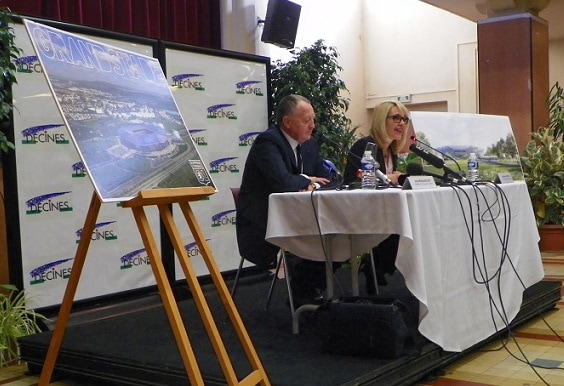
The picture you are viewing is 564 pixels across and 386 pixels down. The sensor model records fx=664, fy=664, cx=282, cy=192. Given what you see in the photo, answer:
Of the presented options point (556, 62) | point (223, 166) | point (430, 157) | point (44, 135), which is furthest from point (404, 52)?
point (430, 157)

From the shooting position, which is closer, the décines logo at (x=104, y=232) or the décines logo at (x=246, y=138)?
the décines logo at (x=104, y=232)

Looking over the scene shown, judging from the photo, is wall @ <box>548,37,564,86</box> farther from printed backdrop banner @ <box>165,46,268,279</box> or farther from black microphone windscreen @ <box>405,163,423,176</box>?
black microphone windscreen @ <box>405,163,423,176</box>

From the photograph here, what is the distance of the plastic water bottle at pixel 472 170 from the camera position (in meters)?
3.32

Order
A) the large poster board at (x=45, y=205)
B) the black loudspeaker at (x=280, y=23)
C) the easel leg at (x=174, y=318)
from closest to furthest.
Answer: the easel leg at (x=174, y=318) < the large poster board at (x=45, y=205) < the black loudspeaker at (x=280, y=23)

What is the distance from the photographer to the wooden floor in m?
2.69

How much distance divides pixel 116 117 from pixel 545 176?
5293 mm

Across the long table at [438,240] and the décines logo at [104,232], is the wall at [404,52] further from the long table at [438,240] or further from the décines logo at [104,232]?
the long table at [438,240]

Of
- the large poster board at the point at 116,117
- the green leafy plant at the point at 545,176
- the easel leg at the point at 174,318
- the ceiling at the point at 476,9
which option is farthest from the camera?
the ceiling at the point at 476,9

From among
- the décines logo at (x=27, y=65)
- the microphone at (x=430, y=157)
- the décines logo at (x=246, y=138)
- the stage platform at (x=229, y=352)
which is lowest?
the stage platform at (x=229, y=352)

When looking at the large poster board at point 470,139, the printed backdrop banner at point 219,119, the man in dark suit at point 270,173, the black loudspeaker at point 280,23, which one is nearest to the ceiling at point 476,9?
the black loudspeaker at point 280,23

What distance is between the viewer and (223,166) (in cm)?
522

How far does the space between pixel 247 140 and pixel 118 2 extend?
1.62 m

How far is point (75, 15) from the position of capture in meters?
5.27

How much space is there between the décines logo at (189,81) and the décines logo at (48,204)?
4.15 feet
